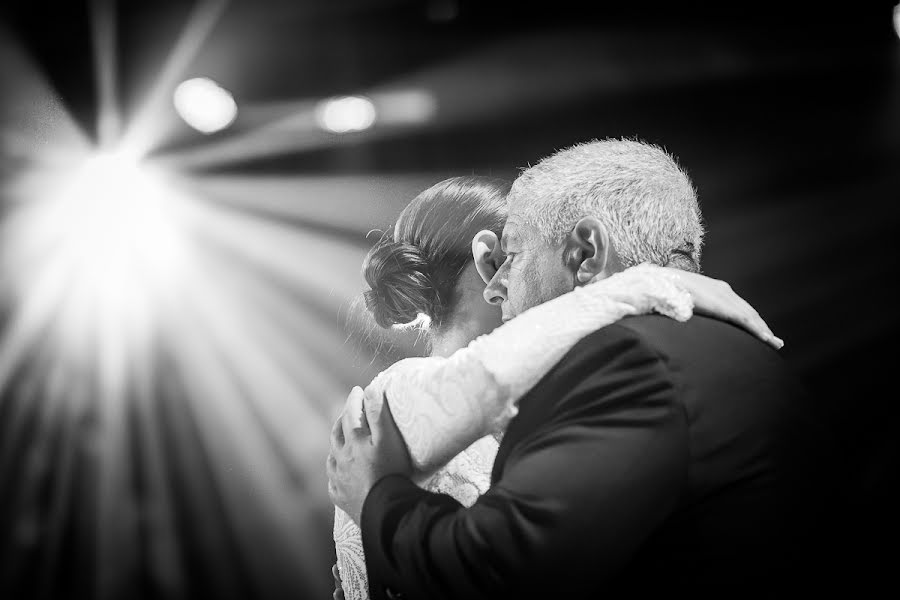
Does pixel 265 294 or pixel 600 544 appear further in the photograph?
pixel 265 294

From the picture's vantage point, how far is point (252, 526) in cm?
365

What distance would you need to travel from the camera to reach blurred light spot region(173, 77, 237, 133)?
3250mm

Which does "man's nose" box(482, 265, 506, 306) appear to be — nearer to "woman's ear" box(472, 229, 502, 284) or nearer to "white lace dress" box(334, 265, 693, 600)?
"woman's ear" box(472, 229, 502, 284)

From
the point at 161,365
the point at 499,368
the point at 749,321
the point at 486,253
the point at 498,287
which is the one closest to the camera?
the point at 499,368

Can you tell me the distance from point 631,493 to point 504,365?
231mm

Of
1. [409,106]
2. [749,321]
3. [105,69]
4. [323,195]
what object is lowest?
[749,321]

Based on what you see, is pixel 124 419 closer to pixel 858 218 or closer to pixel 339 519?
pixel 339 519

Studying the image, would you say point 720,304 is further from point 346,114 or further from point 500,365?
point 346,114

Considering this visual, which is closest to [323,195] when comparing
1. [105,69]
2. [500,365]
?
[105,69]

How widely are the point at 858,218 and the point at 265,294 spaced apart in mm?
2568

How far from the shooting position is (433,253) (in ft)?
5.96

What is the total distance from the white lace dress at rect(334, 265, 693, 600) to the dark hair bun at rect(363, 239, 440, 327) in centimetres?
69

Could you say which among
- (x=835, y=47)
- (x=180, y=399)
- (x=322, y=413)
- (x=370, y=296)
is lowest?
(x=322, y=413)

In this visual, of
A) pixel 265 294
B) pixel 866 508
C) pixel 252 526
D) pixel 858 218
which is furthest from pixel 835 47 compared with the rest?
pixel 252 526
